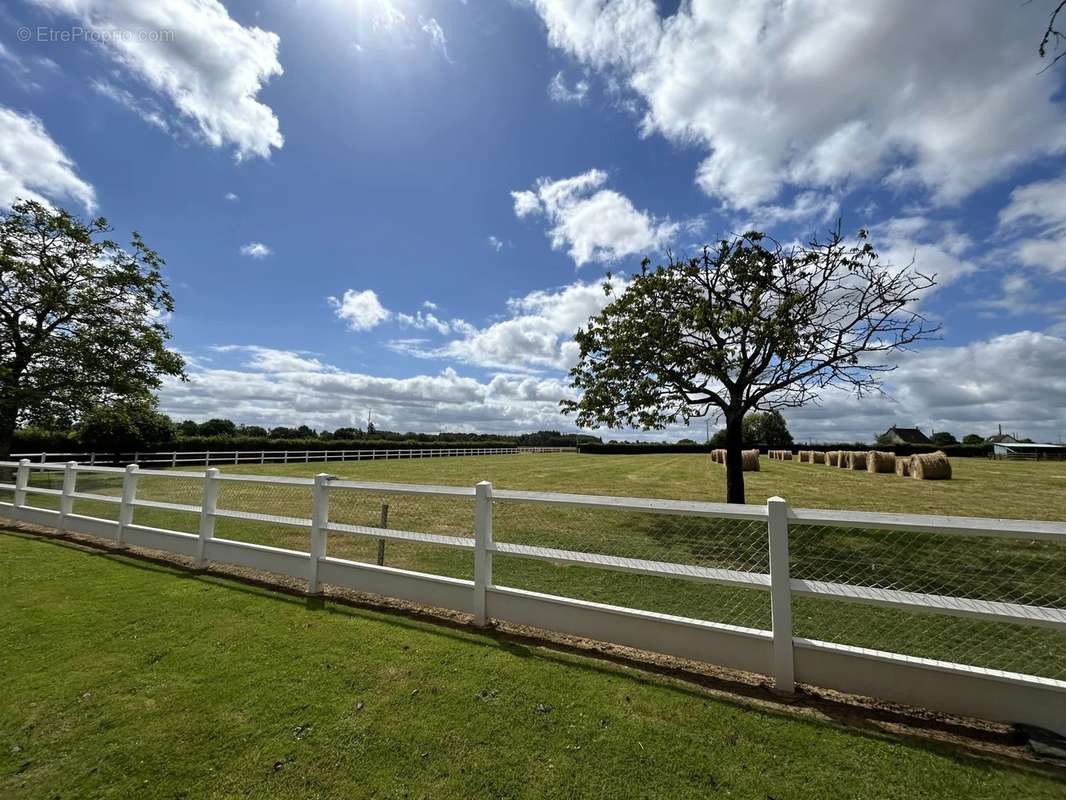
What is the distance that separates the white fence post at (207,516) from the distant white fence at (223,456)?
53.2 ft

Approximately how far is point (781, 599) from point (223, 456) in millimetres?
34349

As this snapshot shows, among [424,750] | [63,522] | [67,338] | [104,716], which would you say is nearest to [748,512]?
[424,750]

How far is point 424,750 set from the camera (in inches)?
111

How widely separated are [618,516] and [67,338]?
21557 mm

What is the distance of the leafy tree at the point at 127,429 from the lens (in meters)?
21.2

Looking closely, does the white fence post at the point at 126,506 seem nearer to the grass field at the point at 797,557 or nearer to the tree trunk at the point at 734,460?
the grass field at the point at 797,557

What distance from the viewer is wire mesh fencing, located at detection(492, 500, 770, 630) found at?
5.69 meters

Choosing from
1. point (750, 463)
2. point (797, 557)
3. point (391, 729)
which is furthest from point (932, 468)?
point (391, 729)

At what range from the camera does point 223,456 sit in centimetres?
3019

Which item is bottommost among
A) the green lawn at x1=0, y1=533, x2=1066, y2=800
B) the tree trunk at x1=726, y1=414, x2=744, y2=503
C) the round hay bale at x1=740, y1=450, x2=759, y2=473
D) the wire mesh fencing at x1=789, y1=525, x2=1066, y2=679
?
the wire mesh fencing at x1=789, y1=525, x2=1066, y2=679

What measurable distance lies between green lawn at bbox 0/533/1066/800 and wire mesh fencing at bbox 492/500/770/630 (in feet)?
3.62

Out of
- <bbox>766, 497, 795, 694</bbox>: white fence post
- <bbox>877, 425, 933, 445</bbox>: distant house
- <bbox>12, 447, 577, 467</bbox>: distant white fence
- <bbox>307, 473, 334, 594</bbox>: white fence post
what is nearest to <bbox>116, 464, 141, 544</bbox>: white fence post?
<bbox>307, 473, 334, 594</bbox>: white fence post

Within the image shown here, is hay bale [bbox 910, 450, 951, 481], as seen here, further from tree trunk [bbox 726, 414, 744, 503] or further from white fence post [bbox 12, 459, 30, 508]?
white fence post [bbox 12, 459, 30, 508]

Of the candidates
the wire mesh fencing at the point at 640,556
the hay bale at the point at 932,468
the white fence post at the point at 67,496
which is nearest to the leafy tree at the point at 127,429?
the white fence post at the point at 67,496
